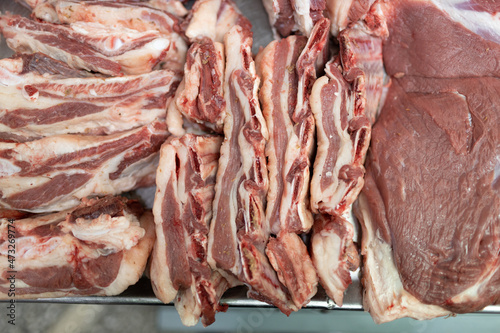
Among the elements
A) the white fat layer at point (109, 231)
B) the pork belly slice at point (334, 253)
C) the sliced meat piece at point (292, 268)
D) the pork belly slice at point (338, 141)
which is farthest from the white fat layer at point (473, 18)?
the white fat layer at point (109, 231)

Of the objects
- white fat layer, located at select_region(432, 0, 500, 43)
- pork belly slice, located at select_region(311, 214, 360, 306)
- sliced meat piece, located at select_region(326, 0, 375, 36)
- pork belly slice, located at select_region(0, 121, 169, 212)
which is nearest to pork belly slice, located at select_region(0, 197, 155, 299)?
pork belly slice, located at select_region(0, 121, 169, 212)

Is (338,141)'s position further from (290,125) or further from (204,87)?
(204,87)

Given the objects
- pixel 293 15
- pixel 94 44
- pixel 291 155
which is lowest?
pixel 291 155

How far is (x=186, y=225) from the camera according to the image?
2.54 metres

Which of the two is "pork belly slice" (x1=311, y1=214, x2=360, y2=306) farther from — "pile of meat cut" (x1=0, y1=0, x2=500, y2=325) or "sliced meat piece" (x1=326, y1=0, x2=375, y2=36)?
"sliced meat piece" (x1=326, y1=0, x2=375, y2=36)

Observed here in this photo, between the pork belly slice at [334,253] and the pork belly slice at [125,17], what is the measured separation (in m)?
1.75

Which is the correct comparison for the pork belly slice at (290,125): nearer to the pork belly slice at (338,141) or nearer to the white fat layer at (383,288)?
the pork belly slice at (338,141)

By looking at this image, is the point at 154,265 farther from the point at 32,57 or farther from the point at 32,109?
the point at 32,57

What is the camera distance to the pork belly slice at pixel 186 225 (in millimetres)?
2516

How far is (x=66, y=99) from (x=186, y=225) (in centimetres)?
129

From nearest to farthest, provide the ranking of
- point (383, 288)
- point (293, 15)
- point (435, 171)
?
1. point (435, 171)
2. point (383, 288)
3. point (293, 15)

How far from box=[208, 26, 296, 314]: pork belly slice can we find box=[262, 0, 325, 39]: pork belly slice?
368 mm

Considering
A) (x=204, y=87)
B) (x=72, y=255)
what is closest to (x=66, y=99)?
(x=204, y=87)

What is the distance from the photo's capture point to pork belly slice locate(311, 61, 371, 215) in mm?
2408
